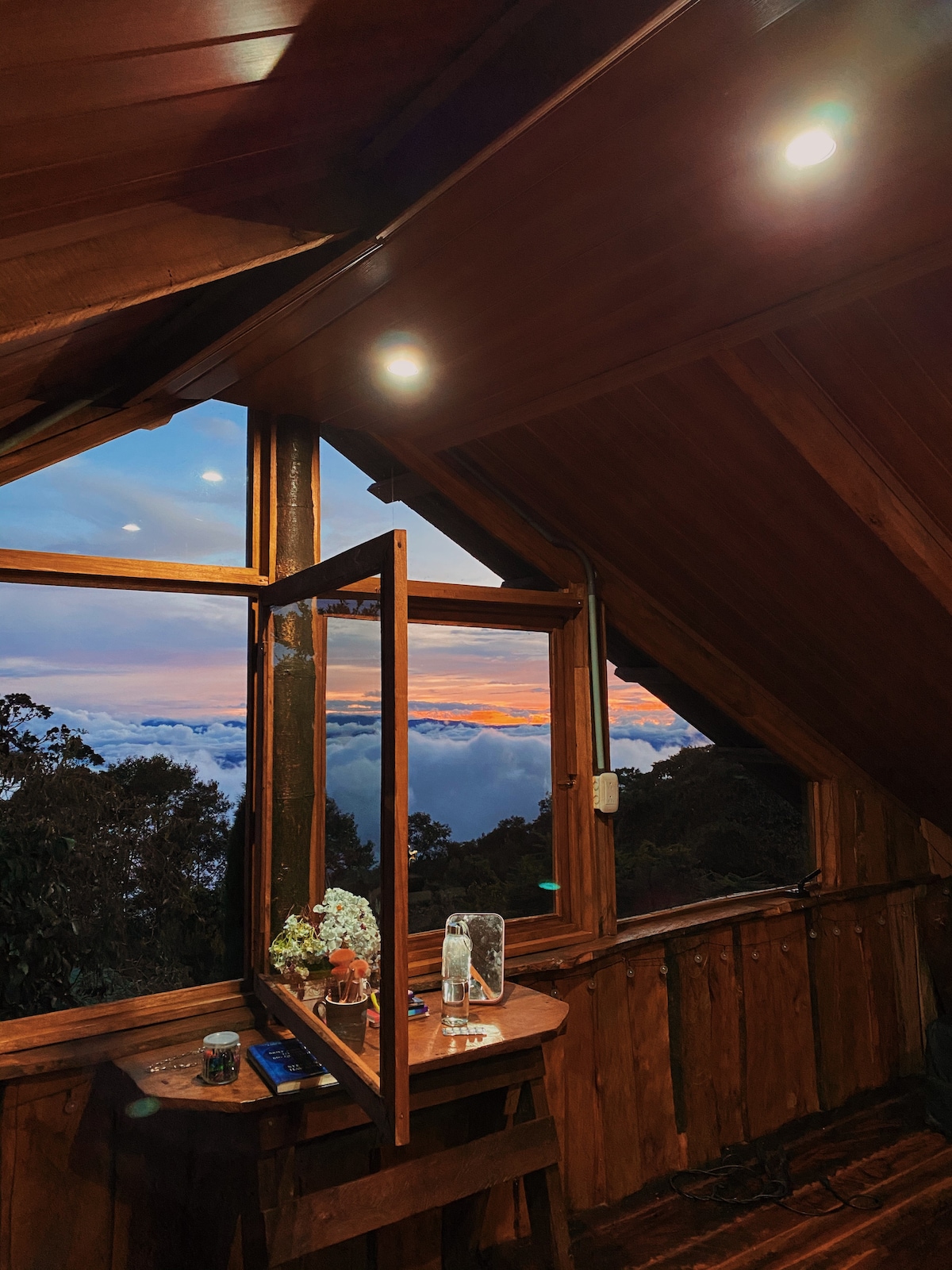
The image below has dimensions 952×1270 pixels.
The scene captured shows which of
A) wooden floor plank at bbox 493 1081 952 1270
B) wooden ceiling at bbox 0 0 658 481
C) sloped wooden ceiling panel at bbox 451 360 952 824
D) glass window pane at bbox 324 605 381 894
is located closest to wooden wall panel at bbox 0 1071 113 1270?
glass window pane at bbox 324 605 381 894

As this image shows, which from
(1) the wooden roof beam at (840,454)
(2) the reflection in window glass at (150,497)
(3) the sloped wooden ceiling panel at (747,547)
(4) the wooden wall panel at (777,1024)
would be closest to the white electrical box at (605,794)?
(3) the sloped wooden ceiling panel at (747,547)

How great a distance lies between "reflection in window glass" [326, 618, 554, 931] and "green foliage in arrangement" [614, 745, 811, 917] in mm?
436

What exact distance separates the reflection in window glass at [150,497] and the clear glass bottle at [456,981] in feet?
4.82

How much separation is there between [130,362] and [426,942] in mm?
2226

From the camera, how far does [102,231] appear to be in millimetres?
1282

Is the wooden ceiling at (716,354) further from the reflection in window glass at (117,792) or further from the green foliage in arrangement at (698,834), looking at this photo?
the reflection in window glass at (117,792)

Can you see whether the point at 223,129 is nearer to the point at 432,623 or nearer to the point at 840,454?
the point at 840,454

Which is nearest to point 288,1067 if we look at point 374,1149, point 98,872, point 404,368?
point 374,1149

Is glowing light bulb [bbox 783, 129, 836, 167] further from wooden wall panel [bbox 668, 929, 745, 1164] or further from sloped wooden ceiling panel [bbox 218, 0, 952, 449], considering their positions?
wooden wall panel [bbox 668, 929, 745, 1164]

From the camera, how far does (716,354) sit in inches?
99.6

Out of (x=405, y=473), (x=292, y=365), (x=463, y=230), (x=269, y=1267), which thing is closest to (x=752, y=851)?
(x=405, y=473)

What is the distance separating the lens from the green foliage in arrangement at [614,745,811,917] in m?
3.94

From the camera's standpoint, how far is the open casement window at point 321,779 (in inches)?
79.5

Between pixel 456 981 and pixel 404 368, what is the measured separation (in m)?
1.89
